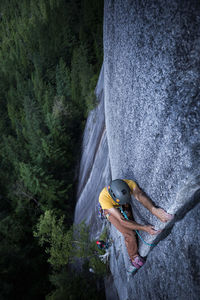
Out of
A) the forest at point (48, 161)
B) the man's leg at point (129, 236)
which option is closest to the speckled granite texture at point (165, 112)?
the man's leg at point (129, 236)

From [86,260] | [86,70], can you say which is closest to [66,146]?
[86,70]

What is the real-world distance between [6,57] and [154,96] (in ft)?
158

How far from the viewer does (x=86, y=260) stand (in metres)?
8.24

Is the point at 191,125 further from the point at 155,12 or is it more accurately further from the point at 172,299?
the point at 172,299

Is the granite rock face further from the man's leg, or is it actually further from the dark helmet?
the man's leg

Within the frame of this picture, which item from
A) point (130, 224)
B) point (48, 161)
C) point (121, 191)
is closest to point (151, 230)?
point (130, 224)

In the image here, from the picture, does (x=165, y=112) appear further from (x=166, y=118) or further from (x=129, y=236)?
(x=129, y=236)

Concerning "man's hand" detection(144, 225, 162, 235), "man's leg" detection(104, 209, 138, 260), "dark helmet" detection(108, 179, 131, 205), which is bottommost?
"man's leg" detection(104, 209, 138, 260)

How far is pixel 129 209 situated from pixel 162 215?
1.42 metres

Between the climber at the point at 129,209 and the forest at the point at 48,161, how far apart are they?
5.29 metres

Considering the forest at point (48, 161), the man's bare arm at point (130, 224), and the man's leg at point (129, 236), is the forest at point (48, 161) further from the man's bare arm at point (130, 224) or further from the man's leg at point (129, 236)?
the man's bare arm at point (130, 224)

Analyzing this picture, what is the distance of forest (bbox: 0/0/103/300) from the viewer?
33.7 ft

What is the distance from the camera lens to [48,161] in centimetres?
Result: 1620

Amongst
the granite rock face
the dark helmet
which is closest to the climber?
the dark helmet
